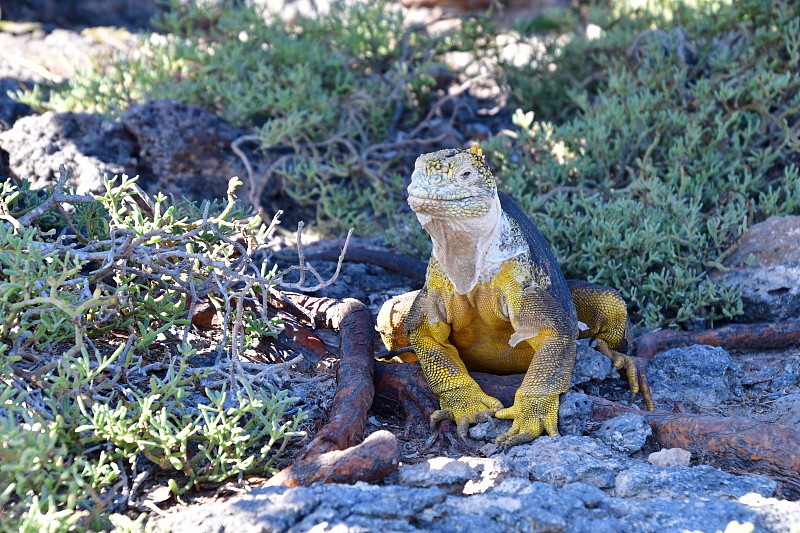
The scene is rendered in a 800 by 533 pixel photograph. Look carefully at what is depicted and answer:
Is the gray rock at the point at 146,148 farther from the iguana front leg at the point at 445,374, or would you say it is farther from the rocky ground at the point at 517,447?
the iguana front leg at the point at 445,374

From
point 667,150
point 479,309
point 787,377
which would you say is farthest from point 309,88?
point 787,377

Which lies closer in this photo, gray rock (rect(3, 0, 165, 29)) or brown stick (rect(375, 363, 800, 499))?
brown stick (rect(375, 363, 800, 499))

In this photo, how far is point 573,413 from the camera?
402cm

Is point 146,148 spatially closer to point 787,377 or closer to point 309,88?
point 309,88

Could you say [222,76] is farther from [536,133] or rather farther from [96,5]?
[96,5]

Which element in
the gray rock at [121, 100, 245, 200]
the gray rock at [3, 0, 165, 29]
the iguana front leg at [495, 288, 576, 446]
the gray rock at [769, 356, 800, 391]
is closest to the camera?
the iguana front leg at [495, 288, 576, 446]

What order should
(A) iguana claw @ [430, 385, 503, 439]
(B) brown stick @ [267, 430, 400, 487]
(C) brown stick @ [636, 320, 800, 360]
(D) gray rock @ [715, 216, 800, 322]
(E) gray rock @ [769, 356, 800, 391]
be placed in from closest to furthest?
(B) brown stick @ [267, 430, 400, 487], (A) iguana claw @ [430, 385, 503, 439], (E) gray rock @ [769, 356, 800, 391], (C) brown stick @ [636, 320, 800, 360], (D) gray rock @ [715, 216, 800, 322]

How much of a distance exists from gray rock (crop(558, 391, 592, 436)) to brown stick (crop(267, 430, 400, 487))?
91cm

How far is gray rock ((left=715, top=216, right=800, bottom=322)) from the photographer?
211 inches

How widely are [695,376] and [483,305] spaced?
1.31 m

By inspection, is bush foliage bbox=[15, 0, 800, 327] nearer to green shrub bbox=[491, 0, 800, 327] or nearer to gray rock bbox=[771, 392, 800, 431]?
green shrub bbox=[491, 0, 800, 327]

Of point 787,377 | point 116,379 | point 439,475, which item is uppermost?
point 116,379

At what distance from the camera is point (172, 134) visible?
685cm

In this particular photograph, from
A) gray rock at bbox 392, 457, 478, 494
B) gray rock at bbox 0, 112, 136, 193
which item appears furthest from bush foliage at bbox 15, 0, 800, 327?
gray rock at bbox 392, 457, 478, 494
